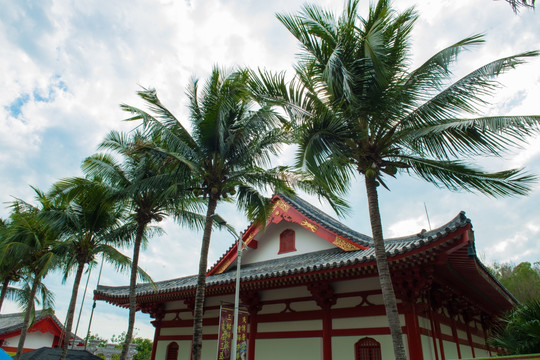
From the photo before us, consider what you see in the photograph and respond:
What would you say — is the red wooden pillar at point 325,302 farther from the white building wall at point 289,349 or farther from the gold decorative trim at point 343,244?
the gold decorative trim at point 343,244

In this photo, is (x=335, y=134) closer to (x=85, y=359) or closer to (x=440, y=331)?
(x=440, y=331)

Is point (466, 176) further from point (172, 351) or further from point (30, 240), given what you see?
point (30, 240)

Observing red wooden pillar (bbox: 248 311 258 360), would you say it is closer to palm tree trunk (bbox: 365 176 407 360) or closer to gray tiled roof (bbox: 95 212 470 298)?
gray tiled roof (bbox: 95 212 470 298)

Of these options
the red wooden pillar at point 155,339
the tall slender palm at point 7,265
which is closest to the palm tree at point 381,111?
the red wooden pillar at point 155,339

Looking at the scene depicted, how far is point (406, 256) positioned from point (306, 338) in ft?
15.5

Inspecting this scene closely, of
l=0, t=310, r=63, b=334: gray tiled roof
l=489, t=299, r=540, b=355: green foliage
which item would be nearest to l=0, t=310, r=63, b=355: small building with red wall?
l=0, t=310, r=63, b=334: gray tiled roof

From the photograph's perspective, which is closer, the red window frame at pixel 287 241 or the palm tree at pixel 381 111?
the palm tree at pixel 381 111

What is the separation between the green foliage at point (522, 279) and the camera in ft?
117

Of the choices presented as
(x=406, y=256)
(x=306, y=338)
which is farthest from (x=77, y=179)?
(x=406, y=256)

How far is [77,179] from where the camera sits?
13375 millimetres

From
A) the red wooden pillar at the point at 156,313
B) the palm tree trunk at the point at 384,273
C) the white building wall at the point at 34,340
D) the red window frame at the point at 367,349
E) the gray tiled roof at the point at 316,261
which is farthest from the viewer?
the white building wall at the point at 34,340

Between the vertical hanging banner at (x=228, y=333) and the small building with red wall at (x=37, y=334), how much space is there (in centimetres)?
2190

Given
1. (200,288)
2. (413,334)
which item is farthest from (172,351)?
(413,334)

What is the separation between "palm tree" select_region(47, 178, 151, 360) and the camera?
550 inches
